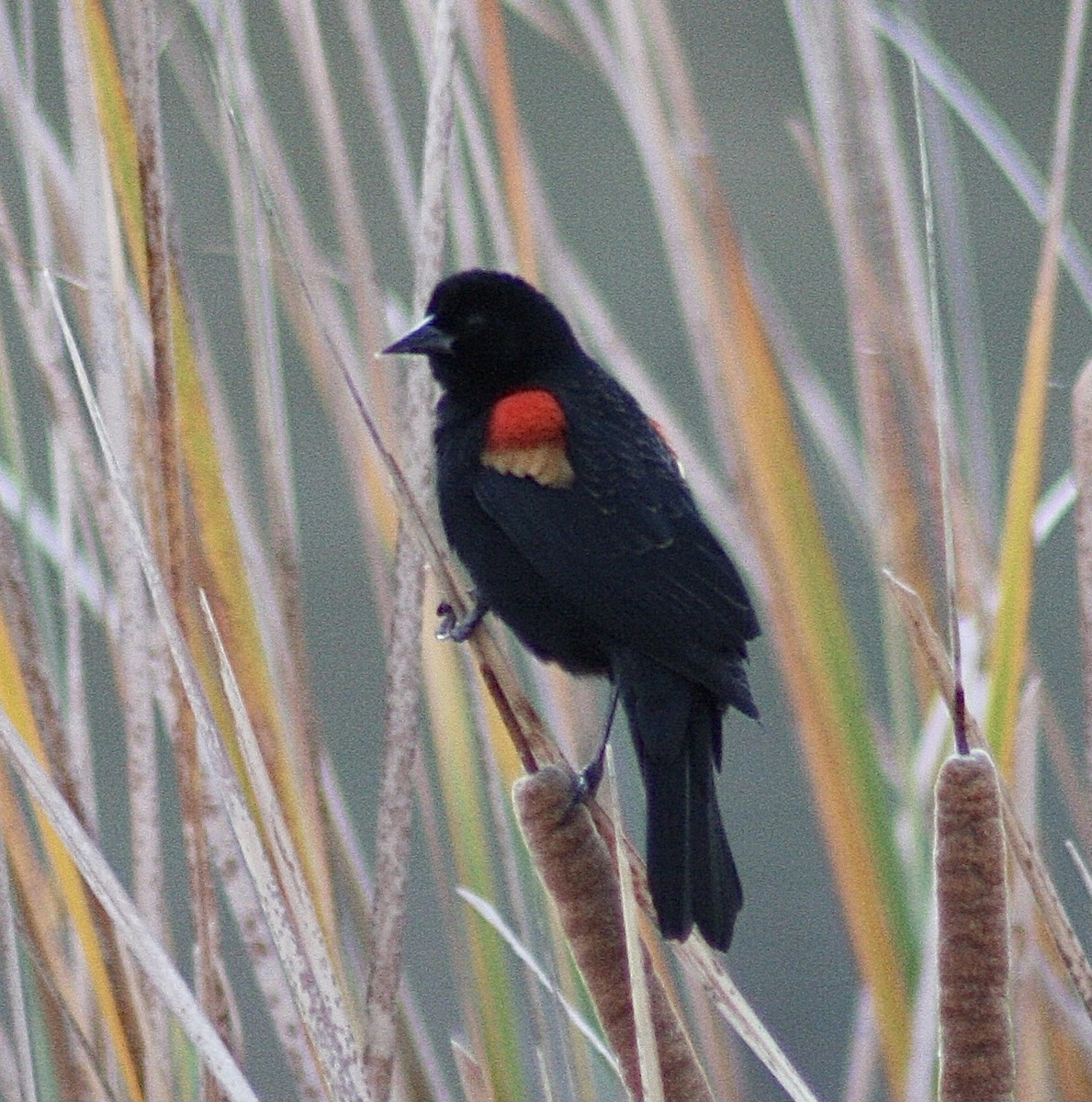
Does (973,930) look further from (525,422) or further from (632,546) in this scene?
(525,422)

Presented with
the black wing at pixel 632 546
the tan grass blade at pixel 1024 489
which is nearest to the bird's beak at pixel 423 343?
the black wing at pixel 632 546

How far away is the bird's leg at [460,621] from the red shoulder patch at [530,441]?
0.12 m

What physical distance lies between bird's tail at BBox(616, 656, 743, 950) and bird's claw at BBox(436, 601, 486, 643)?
0.14 m

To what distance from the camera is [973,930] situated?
2.74 feet

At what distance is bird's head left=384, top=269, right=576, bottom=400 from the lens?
164cm

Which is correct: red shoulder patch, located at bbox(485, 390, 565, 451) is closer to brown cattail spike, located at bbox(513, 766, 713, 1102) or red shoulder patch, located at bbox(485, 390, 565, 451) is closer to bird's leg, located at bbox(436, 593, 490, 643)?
bird's leg, located at bbox(436, 593, 490, 643)

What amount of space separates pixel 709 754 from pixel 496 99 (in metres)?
0.51

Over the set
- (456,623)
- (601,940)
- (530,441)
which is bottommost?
(601,940)

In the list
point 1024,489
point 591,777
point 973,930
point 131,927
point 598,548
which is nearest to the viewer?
point 973,930

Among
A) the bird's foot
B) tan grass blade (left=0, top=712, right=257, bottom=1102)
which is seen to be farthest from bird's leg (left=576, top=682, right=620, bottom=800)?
tan grass blade (left=0, top=712, right=257, bottom=1102)

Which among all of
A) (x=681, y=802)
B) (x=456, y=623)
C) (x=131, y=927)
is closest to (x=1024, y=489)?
(x=681, y=802)

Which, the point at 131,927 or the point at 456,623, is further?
the point at 456,623

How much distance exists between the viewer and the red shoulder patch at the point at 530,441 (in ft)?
4.75

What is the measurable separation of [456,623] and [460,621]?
227mm
